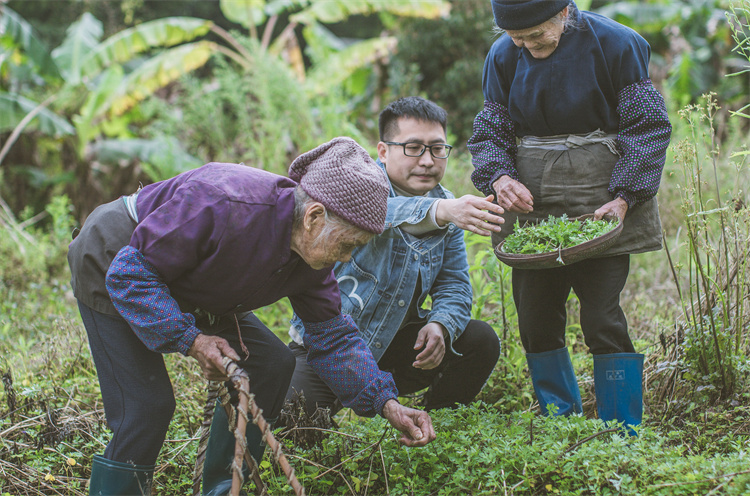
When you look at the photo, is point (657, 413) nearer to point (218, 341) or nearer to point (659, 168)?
point (659, 168)

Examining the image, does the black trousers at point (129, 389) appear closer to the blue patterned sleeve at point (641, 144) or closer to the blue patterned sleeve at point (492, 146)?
the blue patterned sleeve at point (492, 146)

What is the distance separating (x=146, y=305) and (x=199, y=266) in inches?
9.6

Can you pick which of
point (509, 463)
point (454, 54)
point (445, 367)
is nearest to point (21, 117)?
point (454, 54)

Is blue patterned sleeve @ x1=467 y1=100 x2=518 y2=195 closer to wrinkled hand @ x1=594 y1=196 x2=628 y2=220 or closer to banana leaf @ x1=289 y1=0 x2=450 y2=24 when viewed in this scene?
wrinkled hand @ x1=594 y1=196 x2=628 y2=220

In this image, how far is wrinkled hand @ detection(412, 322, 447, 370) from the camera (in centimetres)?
302

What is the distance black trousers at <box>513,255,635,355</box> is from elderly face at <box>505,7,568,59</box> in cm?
95

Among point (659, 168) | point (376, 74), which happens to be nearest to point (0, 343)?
point (659, 168)

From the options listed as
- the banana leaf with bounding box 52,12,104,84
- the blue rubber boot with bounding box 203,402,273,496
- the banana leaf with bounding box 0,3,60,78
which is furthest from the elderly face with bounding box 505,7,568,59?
the banana leaf with bounding box 52,12,104,84

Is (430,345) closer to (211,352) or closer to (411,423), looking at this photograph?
(411,423)

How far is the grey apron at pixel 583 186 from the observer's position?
115 inches

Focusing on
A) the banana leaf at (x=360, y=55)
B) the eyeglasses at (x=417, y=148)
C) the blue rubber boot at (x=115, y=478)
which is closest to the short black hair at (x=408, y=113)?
the eyeglasses at (x=417, y=148)

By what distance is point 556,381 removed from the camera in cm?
312

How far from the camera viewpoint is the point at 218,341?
220cm

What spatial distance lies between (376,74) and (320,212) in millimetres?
10090
